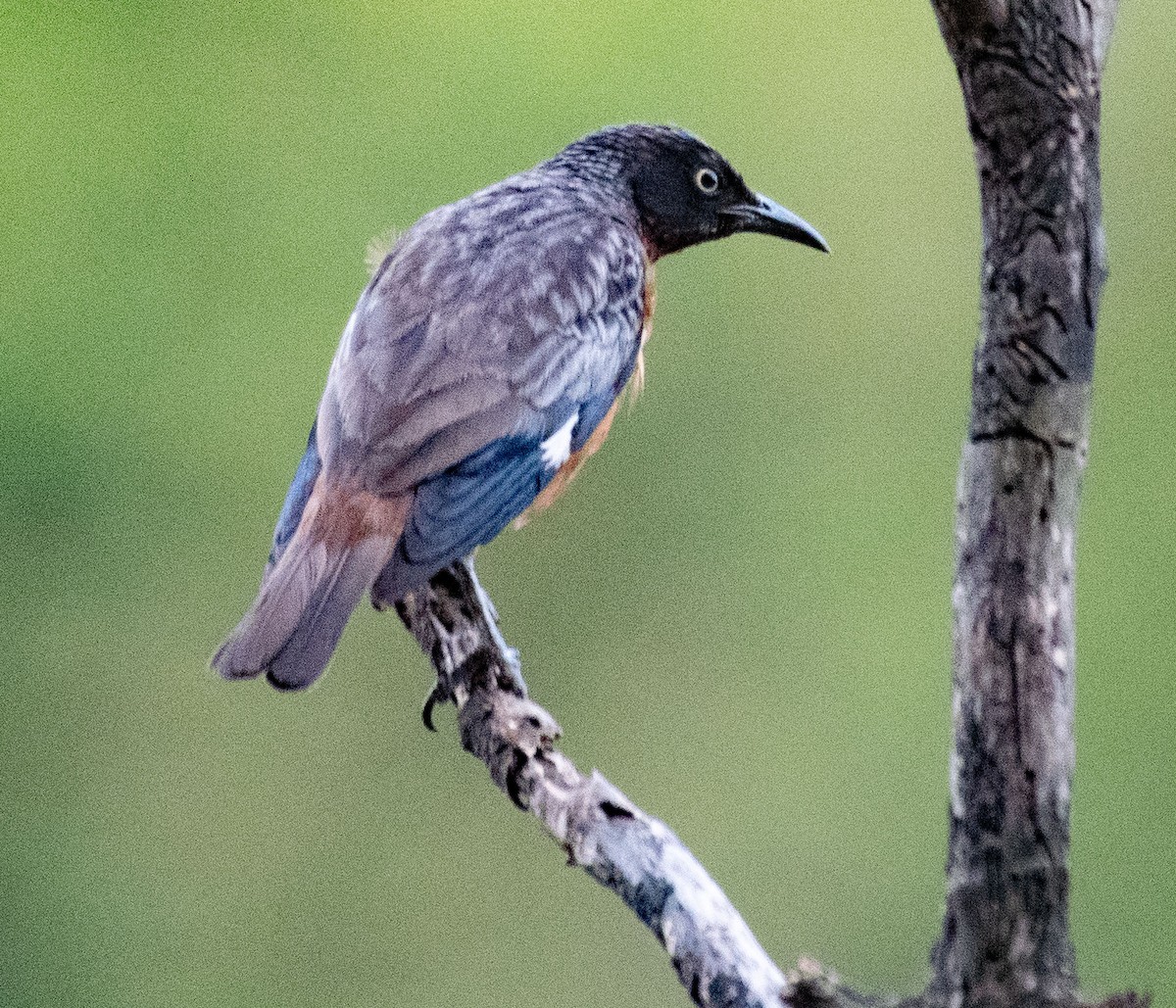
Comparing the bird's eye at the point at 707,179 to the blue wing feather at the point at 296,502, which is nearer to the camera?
the blue wing feather at the point at 296,502

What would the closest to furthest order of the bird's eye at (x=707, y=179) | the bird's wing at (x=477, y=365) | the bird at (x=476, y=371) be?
the bird at (x=476, y=371) < the bird's wing at (x=477, y=365) < the bird's eye at (x=707, y=179)

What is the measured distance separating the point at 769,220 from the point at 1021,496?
73.0 inches

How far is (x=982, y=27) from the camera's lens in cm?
177

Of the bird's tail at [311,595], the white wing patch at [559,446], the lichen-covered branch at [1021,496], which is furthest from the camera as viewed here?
the white wing patch at [559,446]

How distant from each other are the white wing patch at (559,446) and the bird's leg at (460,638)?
27 cm

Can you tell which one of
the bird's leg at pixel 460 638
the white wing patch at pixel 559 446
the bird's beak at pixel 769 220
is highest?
the bird's beak at pixel 769 220

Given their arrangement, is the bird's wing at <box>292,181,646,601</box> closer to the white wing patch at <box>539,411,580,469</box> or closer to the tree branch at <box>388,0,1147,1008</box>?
the white wing patch at <box>539,411,580,469</box>

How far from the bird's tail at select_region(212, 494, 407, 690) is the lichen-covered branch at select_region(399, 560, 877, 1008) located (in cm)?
31

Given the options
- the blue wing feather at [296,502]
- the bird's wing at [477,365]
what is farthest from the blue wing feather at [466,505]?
the blue wing feather at [296,502]

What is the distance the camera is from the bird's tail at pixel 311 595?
2.25m

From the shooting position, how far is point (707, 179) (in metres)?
3.43

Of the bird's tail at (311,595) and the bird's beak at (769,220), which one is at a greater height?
the bird's beak at (769,220)

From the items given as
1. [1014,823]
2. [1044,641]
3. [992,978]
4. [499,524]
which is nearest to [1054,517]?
[1044,641]

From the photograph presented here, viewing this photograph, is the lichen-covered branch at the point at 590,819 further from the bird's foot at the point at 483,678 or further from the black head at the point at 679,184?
the black head at the point at 679,184
